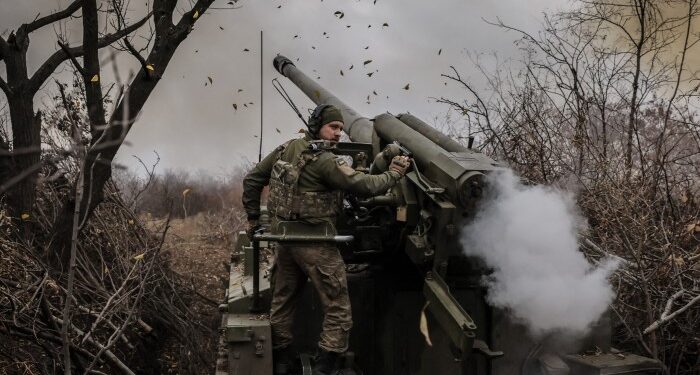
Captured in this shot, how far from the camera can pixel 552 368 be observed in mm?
5156

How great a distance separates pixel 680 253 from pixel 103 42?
22.2ft

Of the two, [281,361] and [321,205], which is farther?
[281,361]

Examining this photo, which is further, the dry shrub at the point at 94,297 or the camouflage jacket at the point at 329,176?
the dry shrub at the point at 94,297

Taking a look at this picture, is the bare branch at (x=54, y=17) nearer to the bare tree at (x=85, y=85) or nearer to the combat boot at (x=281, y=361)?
the bare tree at (x=85, y=85)

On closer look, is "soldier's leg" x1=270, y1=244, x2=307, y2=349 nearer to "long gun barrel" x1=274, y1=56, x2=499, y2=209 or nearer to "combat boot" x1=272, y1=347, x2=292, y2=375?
"combat boot" x1=272, y1=347, x2=292, y2=375

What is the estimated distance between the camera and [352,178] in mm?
4637

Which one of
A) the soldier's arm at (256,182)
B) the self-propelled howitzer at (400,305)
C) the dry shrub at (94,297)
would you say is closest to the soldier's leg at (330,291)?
the self-propelled howitzer at (400,305)

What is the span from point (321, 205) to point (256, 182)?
772 millimetres

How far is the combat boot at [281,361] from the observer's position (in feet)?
16.7

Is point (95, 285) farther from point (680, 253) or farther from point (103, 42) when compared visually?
point (680, 253)

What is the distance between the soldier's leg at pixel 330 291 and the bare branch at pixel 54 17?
212 inches

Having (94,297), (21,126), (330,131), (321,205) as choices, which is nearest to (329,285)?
(321,205)

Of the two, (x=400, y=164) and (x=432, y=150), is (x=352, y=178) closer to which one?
(x=400, y=164)

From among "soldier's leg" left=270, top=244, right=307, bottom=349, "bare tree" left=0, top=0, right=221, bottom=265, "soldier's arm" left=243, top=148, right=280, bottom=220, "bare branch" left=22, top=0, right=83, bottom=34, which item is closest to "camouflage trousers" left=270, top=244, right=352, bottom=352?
"soldier's leg" left=270, top=244, right=307, bottom=349
